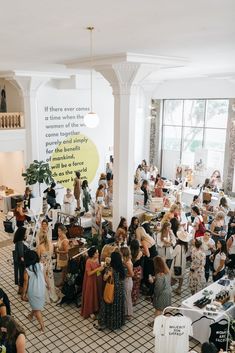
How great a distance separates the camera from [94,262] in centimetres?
568

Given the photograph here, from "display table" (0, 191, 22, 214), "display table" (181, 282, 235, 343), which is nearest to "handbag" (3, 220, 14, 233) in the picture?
"display table" (0, 191, 22, 214)

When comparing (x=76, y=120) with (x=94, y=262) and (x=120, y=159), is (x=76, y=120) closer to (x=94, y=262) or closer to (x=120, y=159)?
(x=120, y=159)

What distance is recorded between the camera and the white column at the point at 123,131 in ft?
22.9

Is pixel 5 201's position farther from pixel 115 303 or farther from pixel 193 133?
pixel 193 133

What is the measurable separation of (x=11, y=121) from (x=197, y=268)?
302 inches

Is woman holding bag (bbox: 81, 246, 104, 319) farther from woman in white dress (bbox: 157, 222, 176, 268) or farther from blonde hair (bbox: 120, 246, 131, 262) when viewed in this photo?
woman in white dress (bbox: 157, 222, 176, 268)

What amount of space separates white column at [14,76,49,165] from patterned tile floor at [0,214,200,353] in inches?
227

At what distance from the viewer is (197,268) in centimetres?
632

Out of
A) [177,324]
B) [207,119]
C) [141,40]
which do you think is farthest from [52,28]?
[207,119]

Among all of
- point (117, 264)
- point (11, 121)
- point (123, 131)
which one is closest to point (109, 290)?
point (117, 264)

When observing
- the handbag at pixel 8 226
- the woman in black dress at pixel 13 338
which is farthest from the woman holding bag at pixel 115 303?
the handbag at pixel 8 226

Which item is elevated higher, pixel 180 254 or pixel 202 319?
pixel 180 254

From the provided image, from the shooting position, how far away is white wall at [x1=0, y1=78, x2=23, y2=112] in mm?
12383

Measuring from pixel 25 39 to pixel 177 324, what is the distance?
434cm
